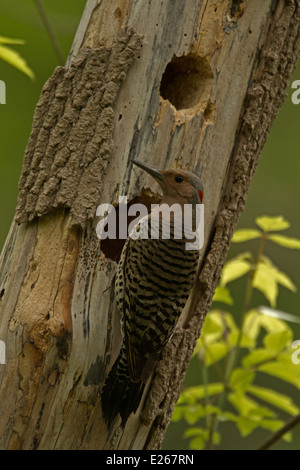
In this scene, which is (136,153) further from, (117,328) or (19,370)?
(19,370)

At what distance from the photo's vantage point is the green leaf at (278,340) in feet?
9.49

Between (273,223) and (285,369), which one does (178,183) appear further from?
(285,369)

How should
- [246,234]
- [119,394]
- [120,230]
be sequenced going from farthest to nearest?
1. [246,234]
2. [120,230]
3. [119,394]

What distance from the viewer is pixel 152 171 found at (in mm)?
2635

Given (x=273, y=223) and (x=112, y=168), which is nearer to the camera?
(x=112, y=168)

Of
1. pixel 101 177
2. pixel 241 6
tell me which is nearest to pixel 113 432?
pixel 101 177

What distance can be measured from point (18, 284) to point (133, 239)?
526mm

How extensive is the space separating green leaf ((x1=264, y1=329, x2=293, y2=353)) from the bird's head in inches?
26.3

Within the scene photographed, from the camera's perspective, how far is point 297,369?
9.78 feet

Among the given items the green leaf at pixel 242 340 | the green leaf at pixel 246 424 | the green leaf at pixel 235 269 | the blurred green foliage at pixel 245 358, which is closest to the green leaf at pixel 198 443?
the blurred green foliage at pixel 245 358

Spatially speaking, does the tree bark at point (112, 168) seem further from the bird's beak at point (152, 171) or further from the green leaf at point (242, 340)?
the green leaf at point (242, 340)


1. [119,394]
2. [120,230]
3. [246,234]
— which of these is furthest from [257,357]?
[120,230]

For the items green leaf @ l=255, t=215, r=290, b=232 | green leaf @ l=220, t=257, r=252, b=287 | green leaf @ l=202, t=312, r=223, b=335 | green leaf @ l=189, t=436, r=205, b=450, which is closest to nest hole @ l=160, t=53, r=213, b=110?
green leaf @ l=255, t=215, r=290, b=232

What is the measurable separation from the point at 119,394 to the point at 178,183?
2.81 feet
